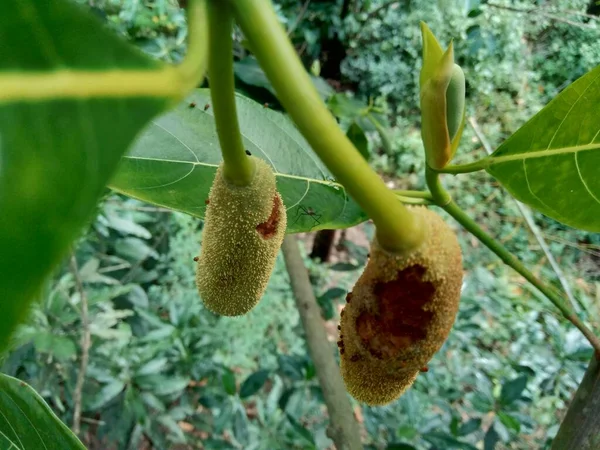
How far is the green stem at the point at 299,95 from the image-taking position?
193 millimetres

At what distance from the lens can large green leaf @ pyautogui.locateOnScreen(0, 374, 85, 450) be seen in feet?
1.47

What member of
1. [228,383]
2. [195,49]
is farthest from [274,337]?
[195,49]

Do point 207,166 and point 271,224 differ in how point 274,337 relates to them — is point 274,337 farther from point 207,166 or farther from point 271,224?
point 271,224

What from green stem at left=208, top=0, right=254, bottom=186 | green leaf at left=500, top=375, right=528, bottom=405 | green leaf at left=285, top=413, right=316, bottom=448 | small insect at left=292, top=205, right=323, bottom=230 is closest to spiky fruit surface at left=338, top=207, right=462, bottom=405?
green stem at left=208, top=0, right=254, bottom=186

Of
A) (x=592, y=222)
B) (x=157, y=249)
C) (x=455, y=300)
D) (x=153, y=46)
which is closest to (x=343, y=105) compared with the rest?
(x=153, y=46)

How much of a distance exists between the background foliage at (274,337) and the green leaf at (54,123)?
2.56ft

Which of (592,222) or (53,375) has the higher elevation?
(592,222)

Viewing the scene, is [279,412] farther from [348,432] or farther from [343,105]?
[343,105]

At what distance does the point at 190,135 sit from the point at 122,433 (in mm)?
883

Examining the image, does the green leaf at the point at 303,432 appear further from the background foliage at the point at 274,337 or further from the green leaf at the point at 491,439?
the green leaf at the point at 491,439

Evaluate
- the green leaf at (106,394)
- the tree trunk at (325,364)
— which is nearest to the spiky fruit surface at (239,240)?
the tree trunk at (325,364)

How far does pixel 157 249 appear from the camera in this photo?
5.29 ft

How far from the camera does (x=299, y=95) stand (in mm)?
193

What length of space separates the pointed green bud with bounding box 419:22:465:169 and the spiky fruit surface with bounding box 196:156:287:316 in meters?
0.14
